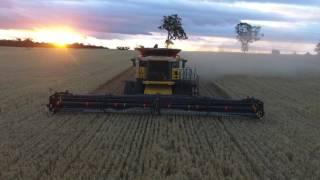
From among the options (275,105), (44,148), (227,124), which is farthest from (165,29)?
(44,148)

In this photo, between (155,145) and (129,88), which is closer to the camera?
(155,145)

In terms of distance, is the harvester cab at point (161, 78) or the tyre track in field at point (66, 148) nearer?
the tyre track in field at point (66, 148)

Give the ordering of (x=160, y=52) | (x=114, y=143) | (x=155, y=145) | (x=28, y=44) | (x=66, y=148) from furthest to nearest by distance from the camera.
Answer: (x=28, y=44), (x=160, y=52), (x=114, y=143), (x=155, y=145), (x=66, y=148)

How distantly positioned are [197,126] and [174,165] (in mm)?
4224

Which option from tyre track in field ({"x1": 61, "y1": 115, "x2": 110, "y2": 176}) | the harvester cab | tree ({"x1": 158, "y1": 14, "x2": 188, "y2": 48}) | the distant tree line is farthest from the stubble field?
the distant tree line

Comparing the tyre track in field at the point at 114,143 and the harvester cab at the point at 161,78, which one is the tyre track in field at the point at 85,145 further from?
the harvester cab at the point at 161,78

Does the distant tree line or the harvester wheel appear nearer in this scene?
the harvester wheel

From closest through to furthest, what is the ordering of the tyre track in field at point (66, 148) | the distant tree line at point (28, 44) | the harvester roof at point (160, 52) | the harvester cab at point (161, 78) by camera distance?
the tyre track in field at point (66, 148), the harvester cab at point (161, 78), the harvester roof at point (160, 52), the distant tree line at point (28, 44)

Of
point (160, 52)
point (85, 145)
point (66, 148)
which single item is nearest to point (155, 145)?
point (85, 145)

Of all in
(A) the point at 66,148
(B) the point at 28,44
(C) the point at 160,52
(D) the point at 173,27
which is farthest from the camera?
(B) the point at 28,44

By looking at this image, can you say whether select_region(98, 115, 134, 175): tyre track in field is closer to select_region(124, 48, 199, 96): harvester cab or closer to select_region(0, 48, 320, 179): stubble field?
select_region(0, 48, 320, 179): stubble field

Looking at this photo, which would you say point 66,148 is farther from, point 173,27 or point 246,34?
point 246,34

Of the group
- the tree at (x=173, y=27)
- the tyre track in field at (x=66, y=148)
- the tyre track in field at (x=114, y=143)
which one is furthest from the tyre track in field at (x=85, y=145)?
the tree at (x=173, y=27)

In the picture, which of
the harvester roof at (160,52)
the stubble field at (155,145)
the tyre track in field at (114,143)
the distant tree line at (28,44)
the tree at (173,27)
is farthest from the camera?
the distant tree line at (28,44)
